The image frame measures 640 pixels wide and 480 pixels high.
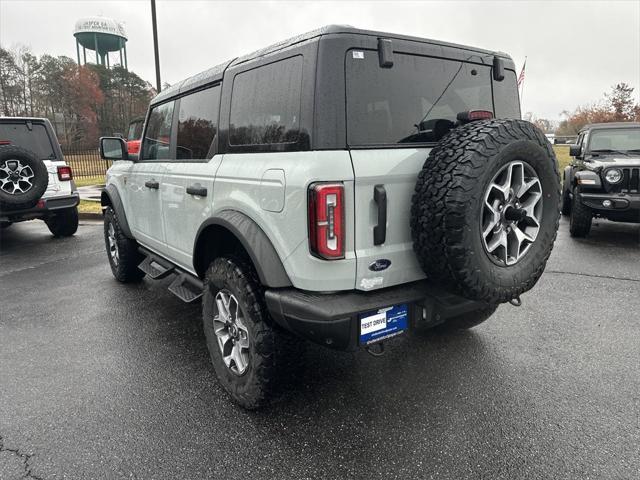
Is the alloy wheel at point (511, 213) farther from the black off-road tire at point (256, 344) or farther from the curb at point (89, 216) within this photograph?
the curb at point (89, 216)

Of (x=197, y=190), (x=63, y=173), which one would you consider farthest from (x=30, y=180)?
(x=197, y=190)

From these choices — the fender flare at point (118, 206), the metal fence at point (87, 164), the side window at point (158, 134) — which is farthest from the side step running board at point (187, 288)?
the metal fence at point (87, 164)

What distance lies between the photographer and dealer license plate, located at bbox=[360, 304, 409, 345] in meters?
2.06

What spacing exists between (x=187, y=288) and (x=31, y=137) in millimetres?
5563

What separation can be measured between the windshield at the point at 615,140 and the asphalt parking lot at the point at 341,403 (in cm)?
405

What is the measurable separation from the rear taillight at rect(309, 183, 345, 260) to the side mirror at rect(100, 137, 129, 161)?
9.63ft

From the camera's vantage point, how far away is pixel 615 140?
23.7 feet

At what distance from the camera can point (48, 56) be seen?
37.2 m

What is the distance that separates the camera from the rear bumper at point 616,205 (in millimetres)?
5922

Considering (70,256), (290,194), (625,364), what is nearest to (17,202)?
(70,256)

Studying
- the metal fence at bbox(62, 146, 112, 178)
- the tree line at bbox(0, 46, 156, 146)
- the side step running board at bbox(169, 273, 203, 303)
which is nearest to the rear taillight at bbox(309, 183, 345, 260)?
the side step running board at bbox(169, 273, 203, 303)

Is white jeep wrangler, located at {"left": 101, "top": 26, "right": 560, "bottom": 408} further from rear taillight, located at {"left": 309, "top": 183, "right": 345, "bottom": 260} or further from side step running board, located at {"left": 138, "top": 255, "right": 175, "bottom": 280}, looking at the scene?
side step running board, located at {"left": 138, "top": 255, "right": 175, "bottom": 280}

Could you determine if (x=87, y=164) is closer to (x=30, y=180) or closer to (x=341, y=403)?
(x=30, y=180)

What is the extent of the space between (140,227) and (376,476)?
10.4 ft
